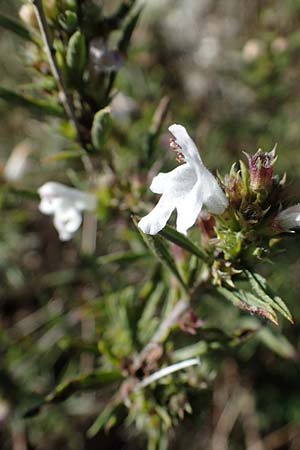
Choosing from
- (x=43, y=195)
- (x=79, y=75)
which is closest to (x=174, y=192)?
(x=79, y=75)

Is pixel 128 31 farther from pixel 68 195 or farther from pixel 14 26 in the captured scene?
pixel 68 195

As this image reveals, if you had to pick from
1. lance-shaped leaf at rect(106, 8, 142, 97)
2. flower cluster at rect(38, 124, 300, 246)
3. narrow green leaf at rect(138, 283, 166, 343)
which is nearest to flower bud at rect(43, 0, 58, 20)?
lance-shaped leaf at rect(106, 8, 142, 97)

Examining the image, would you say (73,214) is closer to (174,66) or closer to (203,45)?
(174,66)

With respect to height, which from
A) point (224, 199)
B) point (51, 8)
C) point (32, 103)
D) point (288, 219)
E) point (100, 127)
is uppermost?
point (51, 8)

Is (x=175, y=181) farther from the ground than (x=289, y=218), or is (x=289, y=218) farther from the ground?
(x=175, y=181)

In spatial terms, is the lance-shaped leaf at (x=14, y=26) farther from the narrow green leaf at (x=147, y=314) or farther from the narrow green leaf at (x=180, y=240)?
the narrow green leaf at (x=147, y=314)

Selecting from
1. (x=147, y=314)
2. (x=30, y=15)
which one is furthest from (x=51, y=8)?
(x=147, y=314)

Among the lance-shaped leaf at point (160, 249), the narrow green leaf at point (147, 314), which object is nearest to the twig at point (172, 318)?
the lance-shaped leaf at point (160, 249)

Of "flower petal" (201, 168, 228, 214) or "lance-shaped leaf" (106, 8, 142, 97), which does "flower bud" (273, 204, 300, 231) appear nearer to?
"flower petal" (201, 168, 228, 214)
